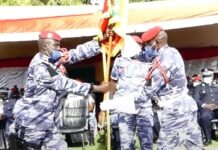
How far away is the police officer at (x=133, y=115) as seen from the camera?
27.3 feet

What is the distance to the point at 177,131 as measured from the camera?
725 centimetres

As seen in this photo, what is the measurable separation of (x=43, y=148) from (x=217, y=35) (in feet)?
23.1

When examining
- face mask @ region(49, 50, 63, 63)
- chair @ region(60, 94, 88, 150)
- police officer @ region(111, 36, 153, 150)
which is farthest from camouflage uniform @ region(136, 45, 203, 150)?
chair @ region(60, 94, 88, 150)

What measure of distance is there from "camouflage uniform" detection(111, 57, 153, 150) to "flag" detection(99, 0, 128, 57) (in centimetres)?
109

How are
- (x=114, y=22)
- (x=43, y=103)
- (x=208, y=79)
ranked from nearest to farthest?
(x=43, y=103) → (x=114, y=22) → (x=208, y=79)

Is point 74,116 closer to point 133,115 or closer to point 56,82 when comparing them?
point 133,115

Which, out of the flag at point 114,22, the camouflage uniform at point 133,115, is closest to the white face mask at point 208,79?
the camouflage uniform at point 133,115

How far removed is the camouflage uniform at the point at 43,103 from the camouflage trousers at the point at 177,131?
120cm

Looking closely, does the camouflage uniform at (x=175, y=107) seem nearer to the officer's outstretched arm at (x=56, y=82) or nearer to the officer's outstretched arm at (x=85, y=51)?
the officer's outstretched arm at (x=85, y=51)

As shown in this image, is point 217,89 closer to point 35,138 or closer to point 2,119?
point 2,119

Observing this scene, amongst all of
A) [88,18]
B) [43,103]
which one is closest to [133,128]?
[43,103]

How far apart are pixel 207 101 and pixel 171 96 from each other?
3747mm

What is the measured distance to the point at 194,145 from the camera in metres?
7.32

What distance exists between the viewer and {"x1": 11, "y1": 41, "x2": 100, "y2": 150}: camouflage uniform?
6.54m
